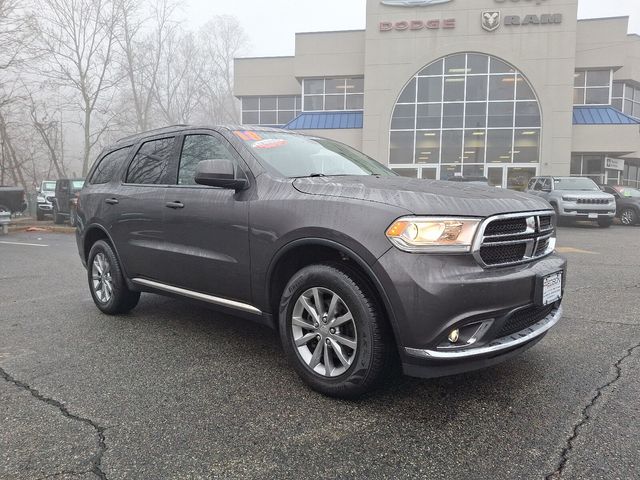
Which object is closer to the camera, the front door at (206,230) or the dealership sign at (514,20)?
the front door at (206,230)

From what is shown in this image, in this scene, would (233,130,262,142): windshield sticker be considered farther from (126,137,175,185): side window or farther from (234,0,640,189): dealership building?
(234,0,640,189): dealership building

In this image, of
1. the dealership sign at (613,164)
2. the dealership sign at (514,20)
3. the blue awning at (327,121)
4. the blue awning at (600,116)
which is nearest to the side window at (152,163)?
the blue awning at (327,121)

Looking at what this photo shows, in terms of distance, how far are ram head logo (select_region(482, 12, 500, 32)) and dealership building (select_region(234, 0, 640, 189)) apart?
0.05 metres

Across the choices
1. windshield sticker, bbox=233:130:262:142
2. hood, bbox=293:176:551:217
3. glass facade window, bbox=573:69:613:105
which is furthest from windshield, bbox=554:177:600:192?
windshield sticker, bbox=233:130:262:142

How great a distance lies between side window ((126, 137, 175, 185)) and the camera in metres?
4.16

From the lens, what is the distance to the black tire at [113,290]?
15.1 feet

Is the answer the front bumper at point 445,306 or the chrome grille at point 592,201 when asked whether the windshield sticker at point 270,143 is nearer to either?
the front bumper at point 445,306

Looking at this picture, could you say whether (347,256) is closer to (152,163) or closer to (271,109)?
(152,163)

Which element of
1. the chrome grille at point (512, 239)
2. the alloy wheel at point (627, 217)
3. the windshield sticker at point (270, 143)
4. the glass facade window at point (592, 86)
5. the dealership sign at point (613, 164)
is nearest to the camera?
the chrome grille at point (512, 239)

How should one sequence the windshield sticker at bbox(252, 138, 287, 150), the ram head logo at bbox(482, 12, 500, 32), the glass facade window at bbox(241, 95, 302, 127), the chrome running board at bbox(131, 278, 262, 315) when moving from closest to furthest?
the chrome running board at bbox(131, 278, 262, 315), the windshield sticker at bbox(252, 138, 287, 150), the ram head logo at bbox(482, 12, 500, 32), the glass facade window at bbox(241, 95, 302, 127)

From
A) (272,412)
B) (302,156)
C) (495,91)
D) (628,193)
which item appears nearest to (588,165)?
(495,91)

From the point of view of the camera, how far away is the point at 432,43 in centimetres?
2777

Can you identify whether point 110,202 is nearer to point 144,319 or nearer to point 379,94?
point 144,319

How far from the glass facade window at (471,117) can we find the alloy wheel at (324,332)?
25.4 metres
